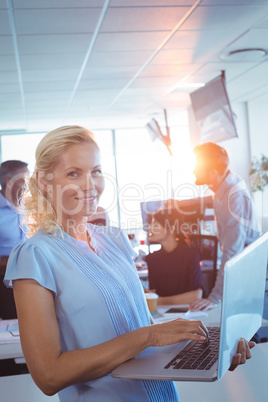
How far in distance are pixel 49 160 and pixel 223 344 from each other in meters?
0.63

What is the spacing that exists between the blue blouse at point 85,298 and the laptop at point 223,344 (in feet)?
0.30

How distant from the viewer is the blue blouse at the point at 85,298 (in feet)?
3.54

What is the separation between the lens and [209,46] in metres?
4.77

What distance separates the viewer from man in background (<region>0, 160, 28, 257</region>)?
3658 mm

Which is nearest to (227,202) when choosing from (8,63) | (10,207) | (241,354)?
(10,207)

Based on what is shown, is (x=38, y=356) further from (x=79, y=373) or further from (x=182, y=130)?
(x=182, y=130)

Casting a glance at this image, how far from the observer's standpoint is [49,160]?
1.20 metres

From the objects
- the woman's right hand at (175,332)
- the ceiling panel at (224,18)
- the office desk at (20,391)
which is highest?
the ceiling panel at (224,18)

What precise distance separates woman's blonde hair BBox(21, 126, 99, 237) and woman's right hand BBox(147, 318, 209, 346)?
1.21ft

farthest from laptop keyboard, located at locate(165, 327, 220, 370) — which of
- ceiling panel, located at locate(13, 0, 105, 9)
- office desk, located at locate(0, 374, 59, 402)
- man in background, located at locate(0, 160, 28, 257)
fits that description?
ceiling panel, located at locate(13, 0, 105, 9)

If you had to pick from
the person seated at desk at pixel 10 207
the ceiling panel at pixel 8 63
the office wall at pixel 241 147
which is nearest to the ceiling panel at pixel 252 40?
the ceiling panel at pixel 8 63

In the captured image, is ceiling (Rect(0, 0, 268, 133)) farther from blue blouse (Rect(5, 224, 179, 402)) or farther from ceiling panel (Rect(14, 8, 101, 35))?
blue blouse (Rect(5, 224, 179, 402))

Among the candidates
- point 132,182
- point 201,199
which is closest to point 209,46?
point 201,199

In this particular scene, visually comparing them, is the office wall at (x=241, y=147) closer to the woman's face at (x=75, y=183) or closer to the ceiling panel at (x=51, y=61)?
the ceiling panel at (x=51, y=61)
